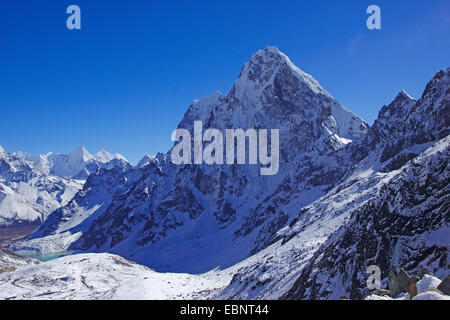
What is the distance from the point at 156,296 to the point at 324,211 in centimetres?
4858

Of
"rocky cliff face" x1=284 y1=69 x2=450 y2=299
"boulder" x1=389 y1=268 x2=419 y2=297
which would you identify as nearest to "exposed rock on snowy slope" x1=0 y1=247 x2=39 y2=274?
"rocky cliff face" x1=284 y1=69 x2=450 y2=299

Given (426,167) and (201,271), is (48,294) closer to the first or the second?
(201,271)

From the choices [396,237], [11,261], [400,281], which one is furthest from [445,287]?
[11,261]

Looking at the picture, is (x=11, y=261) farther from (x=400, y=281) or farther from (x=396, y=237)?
(x=400, y=281)

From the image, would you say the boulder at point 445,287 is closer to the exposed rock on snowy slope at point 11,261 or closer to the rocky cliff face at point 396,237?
the rocky cliff face at point 396,237

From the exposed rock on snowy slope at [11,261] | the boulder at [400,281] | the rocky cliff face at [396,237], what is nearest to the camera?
the boulder at [400,281]

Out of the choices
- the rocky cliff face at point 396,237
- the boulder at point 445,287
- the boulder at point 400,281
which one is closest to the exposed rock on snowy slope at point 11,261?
the rocky cliff face at point 396,237

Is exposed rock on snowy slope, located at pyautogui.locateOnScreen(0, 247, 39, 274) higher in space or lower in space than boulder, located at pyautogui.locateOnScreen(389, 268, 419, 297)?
lower

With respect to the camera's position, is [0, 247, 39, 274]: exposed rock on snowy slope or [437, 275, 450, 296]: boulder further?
[0, 247, 39, 274]: exposed rock on snowy slope

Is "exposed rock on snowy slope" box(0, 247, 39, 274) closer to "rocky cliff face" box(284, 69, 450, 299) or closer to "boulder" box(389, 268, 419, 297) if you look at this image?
"rocky cliff face" box(284, 69, 450, 299)

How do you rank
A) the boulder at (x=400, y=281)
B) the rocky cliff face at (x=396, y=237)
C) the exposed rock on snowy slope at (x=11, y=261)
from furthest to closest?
the exposed rock on snowy slope at (x=11, y=261) → the rocky cliff face at (x=396, y=237) → the boulder at (x=400, y=281)

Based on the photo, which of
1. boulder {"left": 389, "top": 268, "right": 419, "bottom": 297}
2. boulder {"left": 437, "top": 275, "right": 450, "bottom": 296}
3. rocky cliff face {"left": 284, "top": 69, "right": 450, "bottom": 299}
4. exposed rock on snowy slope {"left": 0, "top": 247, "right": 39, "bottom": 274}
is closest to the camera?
boulder {"left": 437, "top": 275, "right": 450, "bottom": 296}

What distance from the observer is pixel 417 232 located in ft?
117

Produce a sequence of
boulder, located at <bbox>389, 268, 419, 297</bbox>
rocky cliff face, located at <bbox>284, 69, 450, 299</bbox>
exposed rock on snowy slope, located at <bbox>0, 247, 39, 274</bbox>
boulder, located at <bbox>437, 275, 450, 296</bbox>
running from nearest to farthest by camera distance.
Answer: boulder, located at <bbox>437, 275, 450, 296</bbox> → boulder, located at <bbox>389, 268, 419, 297</bbox> → rocky cliff face, located at <bbox>284, 69, 450, 299</bbox> → exposed rock on snowy slope, located at <bbox>0, 247, 39, 274</bbox>
